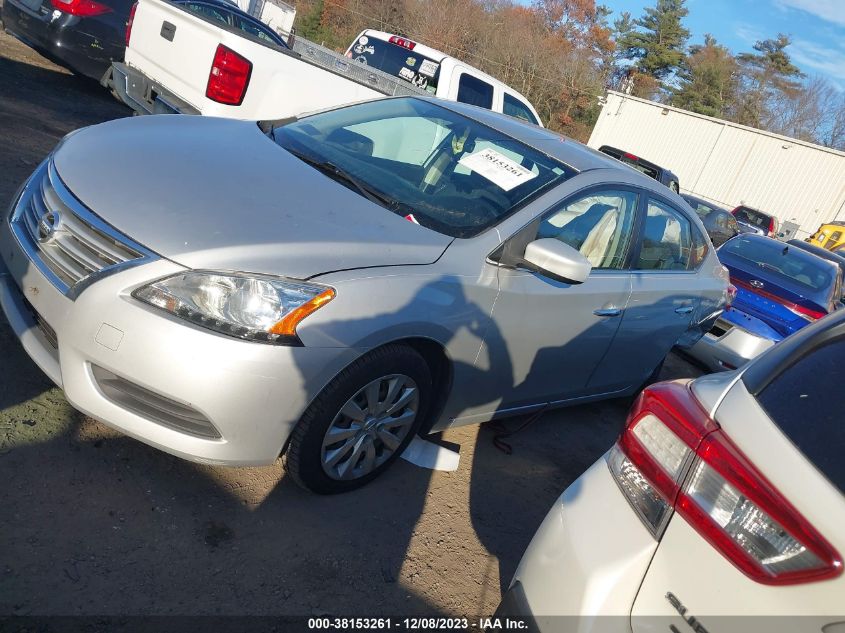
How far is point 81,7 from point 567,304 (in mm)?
7318

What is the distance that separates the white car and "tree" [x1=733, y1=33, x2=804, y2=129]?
56.1 metres

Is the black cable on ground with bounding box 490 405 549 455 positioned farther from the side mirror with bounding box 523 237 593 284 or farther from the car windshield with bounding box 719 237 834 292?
the car windshield with bounding box 719 237 834 292

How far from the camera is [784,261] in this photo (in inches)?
290

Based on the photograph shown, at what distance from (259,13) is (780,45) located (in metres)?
50.2

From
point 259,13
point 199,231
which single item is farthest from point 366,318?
point 259,13

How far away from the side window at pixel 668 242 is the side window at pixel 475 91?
13.5 feet

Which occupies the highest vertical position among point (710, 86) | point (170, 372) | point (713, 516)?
point (710, 86)

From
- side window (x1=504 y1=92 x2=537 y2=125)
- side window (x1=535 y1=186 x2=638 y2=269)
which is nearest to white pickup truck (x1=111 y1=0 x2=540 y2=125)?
side window (x1=535 y1=186 x2=638 y2=269)

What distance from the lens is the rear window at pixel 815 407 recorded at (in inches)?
57.2

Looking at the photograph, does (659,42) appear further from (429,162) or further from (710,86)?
(429,162)

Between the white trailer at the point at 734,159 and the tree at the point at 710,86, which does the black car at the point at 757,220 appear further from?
the tree at the point at 710,86

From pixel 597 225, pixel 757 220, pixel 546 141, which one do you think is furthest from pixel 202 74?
pixel 757 220

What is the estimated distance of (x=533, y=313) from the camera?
3152 millimetres

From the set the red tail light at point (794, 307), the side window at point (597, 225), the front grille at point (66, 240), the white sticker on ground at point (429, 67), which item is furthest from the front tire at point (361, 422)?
the white sticker on ground at point (429, 67)
